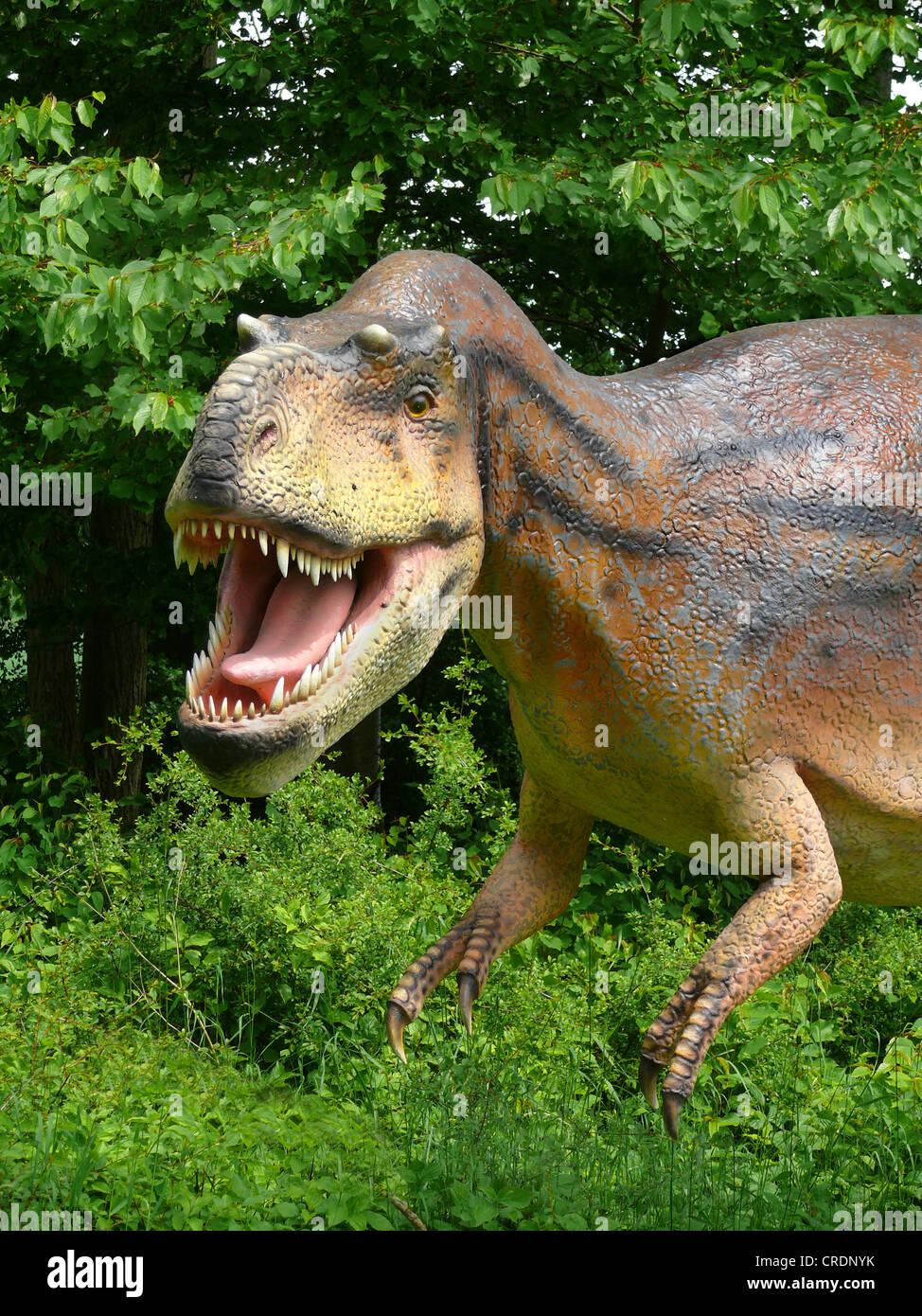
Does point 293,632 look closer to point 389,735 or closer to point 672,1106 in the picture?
point 672,1106

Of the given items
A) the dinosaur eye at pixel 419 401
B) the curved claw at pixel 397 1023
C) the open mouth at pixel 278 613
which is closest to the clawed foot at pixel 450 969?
the curved claw at pixel 397 1023

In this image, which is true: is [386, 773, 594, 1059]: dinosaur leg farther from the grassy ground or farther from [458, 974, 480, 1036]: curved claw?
the grassy ground

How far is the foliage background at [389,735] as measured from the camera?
4.13m

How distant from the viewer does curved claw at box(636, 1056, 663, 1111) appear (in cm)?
246

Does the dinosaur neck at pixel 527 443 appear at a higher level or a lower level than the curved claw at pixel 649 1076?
higher

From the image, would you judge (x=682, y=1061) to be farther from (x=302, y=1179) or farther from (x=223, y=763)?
(x=302, y=1179)

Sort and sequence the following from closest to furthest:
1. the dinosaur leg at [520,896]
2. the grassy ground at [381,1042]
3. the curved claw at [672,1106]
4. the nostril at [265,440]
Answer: the nostril at [265,440]
the curved claw at [672,1106]
the dinosaur leg at [520,896]
the grassy ground at [381,1042]

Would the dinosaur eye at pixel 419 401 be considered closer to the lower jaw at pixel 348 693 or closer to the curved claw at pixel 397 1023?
the lower jaw at pixel 348 693

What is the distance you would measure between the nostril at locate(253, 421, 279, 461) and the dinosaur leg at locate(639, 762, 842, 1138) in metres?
1.05

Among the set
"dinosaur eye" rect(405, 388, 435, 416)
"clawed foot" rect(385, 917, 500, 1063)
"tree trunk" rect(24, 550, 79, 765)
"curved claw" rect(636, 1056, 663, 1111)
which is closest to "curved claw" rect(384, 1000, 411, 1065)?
"clawed foot" rect(385, 917, 500, 1063)

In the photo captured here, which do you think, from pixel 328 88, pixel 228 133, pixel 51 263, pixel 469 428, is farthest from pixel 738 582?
pixel 228 133

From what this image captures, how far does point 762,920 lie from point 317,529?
106 centimetres

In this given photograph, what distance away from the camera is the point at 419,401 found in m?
2.21

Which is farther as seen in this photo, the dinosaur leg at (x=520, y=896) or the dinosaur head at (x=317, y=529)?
the dinosaur leg at (x=520, y=896)
